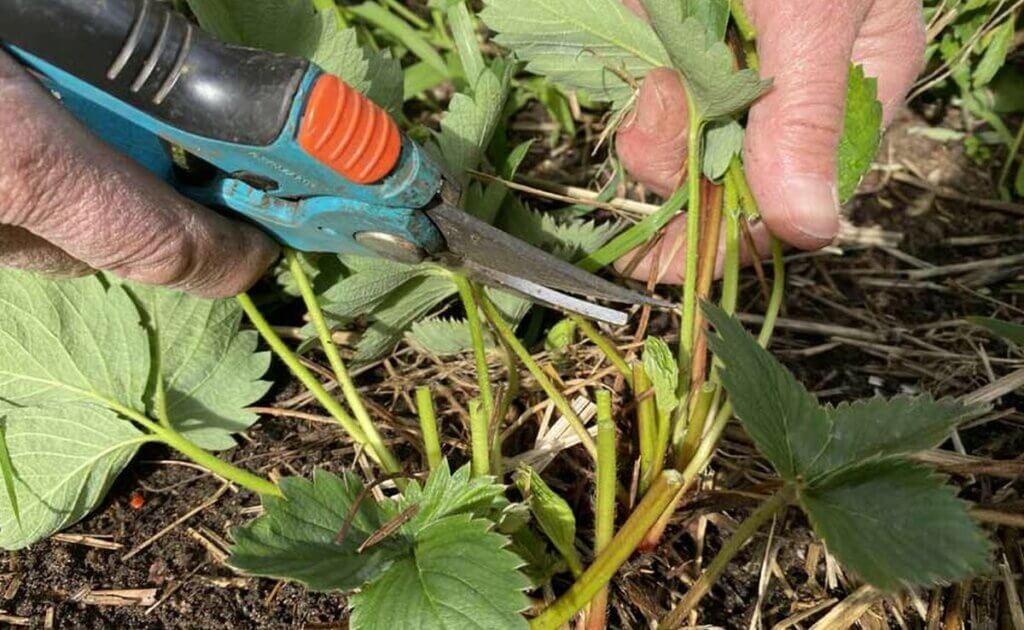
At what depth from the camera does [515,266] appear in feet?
4.50

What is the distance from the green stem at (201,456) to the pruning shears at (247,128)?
0.34 m

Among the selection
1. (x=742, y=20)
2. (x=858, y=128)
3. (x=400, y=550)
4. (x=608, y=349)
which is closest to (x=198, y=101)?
(x=400, y=550)

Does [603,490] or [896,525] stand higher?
[896,525]

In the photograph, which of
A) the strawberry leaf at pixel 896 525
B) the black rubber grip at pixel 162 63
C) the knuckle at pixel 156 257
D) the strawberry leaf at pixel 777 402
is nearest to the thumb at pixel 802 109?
the strawberry leaf at pixel 777 402

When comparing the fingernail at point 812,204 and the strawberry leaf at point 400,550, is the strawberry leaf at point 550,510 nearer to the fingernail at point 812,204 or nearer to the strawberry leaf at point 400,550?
the strawberry leaf at point 400,550

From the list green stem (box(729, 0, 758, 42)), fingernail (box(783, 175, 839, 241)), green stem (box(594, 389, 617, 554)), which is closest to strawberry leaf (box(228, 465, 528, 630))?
green stem (box(594, 389, 617, 554))

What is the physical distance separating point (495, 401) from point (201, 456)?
1.41 ft

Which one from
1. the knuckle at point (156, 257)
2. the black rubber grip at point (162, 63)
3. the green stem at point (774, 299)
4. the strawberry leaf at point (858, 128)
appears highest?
the black rubber grip at point (162, 63)

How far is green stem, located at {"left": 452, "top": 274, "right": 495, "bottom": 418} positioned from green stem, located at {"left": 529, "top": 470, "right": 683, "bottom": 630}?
24 cm

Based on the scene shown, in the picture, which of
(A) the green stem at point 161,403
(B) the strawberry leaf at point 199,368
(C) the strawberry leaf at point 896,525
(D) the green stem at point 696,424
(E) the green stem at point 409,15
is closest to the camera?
(C) the strawberry leaf at point 896,525

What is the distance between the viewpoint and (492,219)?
1.64 meters

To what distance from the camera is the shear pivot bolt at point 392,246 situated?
131 cm

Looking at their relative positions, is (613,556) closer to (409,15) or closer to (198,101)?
(198,101)

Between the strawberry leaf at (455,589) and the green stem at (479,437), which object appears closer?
the strawberry leaf at (455,589)
